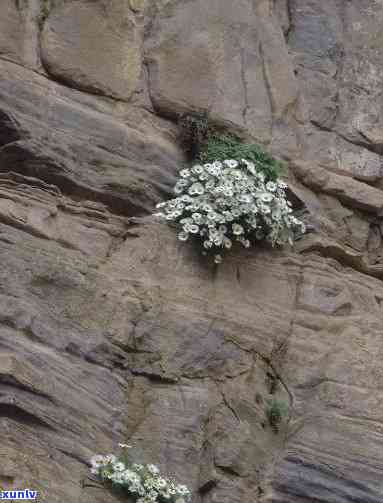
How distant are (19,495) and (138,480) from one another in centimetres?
84

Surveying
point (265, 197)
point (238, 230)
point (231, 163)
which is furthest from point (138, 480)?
point (231, 163)

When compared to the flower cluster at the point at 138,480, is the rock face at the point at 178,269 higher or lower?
higher

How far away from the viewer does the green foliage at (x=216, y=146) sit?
8.48 meters

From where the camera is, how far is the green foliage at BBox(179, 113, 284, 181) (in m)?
8.48

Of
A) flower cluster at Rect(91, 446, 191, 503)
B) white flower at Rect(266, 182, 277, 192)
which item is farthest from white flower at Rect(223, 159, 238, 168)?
flower cluster at Rect(91, 446, 191, 503)

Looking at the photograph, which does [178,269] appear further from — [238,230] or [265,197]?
[265,197]

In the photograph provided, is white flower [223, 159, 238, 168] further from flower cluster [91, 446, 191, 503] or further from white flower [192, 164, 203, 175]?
flower cluster [91, 446, 191, 503]

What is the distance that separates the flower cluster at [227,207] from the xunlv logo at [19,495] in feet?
8.92

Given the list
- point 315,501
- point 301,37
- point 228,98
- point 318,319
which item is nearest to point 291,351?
point 318,319

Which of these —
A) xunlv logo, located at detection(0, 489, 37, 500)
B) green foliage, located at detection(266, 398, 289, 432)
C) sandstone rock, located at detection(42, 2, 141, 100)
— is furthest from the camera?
sandstone rock, located at detection(42, 2, 141, 100)

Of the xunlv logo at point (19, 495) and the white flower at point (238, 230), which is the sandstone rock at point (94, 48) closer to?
the white flower at point (238, 230)

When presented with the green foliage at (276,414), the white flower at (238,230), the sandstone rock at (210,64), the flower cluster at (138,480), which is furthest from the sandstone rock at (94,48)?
the flower cluster at (138,480)

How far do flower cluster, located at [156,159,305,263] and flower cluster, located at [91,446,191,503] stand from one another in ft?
7.03

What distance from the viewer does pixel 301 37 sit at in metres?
10.3
